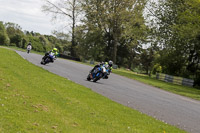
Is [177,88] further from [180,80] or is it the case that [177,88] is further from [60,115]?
[60,115]

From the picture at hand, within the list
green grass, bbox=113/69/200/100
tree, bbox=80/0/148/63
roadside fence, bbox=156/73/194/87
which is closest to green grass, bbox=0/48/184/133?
green grass, bbox=113/69/200/100

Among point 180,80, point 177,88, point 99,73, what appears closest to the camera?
point 99,73

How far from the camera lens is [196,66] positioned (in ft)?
152

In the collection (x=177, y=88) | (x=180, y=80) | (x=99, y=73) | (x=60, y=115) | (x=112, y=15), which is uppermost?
(x=112, y=15)

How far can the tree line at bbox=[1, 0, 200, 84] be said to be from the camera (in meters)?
43.5

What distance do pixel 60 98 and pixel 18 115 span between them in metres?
3.49

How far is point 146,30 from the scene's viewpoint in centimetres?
5041

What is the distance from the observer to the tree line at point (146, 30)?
43.5m

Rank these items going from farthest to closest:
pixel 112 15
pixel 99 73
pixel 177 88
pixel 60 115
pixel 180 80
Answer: pixel 112 15 → pixel 180 80 → pixel 177 88 → pixel 99 73 → pixel 60 115

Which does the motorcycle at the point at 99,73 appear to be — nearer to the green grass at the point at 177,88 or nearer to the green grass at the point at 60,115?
the green grass at the point at 60,115

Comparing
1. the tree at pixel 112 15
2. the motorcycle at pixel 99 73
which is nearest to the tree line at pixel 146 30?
the tree at pixel 112 15

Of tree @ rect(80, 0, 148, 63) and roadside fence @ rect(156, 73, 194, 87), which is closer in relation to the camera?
roadside fence @ rect(156, 73, 194, 87)

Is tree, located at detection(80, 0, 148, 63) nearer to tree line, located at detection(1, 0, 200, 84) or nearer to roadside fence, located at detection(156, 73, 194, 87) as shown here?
tree line, located at detection(1, 0, 200, 84)

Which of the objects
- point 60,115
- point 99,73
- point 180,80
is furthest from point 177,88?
point 60,115
